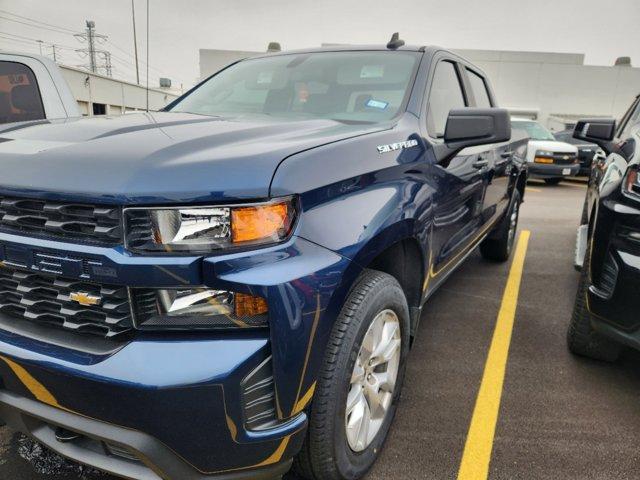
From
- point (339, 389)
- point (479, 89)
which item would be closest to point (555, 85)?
point (479, 89)

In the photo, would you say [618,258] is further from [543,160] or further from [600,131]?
[543,160]

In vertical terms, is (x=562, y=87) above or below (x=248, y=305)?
above

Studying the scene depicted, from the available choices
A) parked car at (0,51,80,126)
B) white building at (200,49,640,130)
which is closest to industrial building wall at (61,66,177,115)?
parked car at (0,51,80,126)

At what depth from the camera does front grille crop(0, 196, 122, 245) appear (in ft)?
4.56

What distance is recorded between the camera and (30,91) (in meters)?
3.52

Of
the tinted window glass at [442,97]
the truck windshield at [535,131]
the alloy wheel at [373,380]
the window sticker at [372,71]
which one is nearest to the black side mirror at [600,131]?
the tinted window glass at [442,97]

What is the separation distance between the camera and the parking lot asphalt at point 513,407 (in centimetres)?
208

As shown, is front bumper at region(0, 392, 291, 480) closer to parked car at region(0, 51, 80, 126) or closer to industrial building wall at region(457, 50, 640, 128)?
parked car at region(0, 51, 80, 126)

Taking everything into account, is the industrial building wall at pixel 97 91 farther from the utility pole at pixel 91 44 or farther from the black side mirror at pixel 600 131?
the utility pole at pixel 91 44

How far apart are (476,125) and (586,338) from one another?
1.54 m

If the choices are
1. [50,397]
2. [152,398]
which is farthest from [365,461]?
[50,397]

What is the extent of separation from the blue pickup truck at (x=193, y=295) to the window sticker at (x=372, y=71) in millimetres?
937

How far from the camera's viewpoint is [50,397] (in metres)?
1.45

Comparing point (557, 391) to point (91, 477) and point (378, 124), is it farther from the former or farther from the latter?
point (91, 477)
